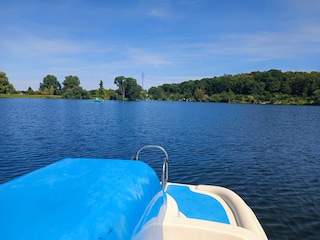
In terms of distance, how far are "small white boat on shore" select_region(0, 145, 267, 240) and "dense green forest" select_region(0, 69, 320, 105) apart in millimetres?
121438

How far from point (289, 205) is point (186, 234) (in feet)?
22.6

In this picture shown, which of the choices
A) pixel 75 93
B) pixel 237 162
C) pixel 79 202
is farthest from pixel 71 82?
pixel 79 202

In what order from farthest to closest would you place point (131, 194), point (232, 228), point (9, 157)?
point (9, 157) < point (232, 228) < point (131, 194)

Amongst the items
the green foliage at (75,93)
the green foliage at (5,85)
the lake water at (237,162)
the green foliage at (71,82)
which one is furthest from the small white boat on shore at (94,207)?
the green foliage at (71,82)

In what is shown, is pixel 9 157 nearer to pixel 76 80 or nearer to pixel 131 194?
pixel 131 194

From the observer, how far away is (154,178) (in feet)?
A: 11.9

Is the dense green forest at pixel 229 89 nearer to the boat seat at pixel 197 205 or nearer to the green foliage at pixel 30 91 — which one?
the green foliage at pixel 30 91

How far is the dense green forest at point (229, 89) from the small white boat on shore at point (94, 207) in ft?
398

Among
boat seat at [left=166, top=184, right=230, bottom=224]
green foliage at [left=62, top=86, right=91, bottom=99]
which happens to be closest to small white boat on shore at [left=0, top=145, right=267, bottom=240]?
boat seat at [left=166, top=184, right=230, bottom=224]

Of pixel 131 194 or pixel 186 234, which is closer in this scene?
pixel 131 194

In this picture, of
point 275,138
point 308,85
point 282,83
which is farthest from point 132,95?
point 275,138

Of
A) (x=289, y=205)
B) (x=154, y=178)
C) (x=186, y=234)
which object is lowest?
(x=289, y=205)

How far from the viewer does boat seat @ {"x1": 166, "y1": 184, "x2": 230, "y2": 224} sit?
15.7 ft

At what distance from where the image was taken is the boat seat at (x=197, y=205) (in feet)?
15.7
